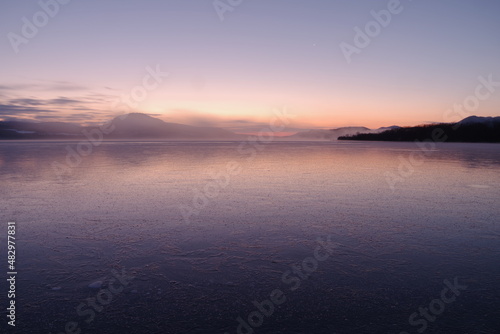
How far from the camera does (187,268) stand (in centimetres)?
509

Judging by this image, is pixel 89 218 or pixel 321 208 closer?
pixel 89 218

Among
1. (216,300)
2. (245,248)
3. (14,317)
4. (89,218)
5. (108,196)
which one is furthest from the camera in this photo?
(108,196)

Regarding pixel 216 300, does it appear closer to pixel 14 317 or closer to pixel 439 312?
pixel 14 317

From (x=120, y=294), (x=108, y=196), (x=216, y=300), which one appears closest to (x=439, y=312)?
(x=216, y=300)

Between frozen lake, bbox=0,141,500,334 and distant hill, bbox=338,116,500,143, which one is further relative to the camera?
distant hill, bbox=338,116,500,143

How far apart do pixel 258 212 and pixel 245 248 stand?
2746mm

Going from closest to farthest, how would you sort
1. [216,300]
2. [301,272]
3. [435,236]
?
[216,300], [301,272], [435,236]

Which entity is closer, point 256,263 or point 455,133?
point 256,263

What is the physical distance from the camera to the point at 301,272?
198 inches

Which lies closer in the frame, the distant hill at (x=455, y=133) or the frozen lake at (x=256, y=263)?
the frozen lake at (x=256, y=263)

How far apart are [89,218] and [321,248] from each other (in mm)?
5793

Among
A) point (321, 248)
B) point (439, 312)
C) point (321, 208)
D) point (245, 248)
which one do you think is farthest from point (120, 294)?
point (321, 208)

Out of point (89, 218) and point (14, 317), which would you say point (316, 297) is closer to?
point (14, 317)

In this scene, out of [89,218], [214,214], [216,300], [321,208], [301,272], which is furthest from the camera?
[321,208]
